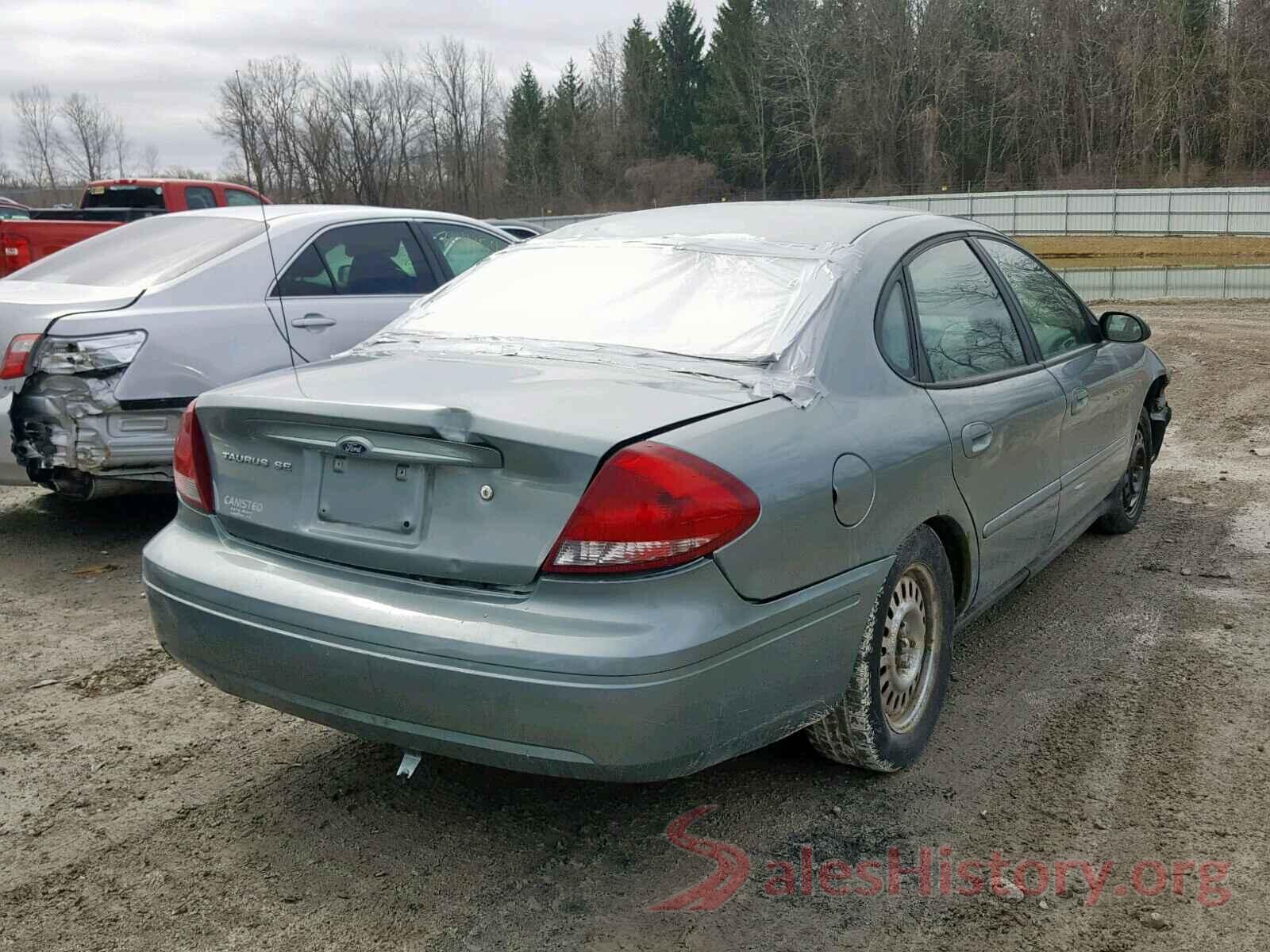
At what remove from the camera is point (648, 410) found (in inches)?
105

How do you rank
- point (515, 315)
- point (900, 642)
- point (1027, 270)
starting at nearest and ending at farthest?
point (900, 642) → point (515, 315) → point (1027, 270)

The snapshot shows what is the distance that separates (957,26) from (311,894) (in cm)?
7295

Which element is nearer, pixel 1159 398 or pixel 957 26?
pixel 1159 398

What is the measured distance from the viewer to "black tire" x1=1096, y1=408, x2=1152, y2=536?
220 inches

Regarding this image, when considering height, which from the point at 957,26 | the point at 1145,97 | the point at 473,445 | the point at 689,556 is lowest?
the point at 689,556

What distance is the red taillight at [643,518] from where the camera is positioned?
2471mm

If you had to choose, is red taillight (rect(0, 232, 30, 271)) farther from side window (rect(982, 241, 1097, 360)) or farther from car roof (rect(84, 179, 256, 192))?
side window (rect(982, 241, 1097, 360))

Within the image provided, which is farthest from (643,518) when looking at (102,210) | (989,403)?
(102,210)

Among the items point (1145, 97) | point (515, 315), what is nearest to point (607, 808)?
point (515, 315)

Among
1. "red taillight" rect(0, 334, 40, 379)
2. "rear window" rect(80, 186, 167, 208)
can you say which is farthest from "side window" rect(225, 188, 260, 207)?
"red taillight" rect(0, 334, 40, 379)

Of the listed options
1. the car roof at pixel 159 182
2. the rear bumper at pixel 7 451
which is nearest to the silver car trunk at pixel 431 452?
the rear bumper at pixel 7 451

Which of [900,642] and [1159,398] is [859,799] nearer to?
[900,642]

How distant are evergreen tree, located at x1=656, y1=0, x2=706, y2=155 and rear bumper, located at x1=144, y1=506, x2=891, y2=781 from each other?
2968 inches

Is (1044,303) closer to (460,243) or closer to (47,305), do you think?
(460,243)
